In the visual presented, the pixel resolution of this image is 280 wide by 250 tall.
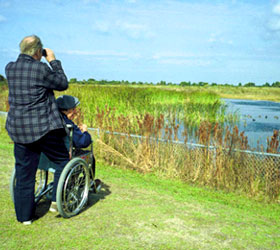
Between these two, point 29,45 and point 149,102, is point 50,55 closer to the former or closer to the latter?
point 29,45

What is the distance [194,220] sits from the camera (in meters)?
3.61

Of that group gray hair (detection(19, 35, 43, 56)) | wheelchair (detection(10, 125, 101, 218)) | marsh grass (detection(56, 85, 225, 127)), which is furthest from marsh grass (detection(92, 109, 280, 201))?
marsh grass (detection(56, 85, 225, 127))

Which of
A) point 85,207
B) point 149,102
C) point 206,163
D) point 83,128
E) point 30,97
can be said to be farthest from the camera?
point 149,102

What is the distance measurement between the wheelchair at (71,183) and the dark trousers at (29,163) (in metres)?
0.15

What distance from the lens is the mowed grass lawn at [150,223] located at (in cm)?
297

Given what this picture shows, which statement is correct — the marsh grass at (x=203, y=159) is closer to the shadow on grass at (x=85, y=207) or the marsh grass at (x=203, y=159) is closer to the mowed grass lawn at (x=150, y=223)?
the mowed grass lawn at (x=150, y=223)

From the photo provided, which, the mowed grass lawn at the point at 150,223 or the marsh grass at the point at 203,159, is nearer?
the mowed grass lawn at the point at 150,223

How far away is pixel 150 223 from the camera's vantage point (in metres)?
3.42

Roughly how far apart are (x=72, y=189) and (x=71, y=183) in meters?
0.08

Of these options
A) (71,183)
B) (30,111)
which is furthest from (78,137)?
(30,111)

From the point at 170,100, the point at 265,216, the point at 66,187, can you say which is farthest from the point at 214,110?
the point at 66,187

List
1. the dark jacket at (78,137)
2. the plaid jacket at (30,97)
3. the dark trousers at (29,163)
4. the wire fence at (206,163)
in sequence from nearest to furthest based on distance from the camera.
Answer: the plaid jacket at (30,97) < the dark trousers at (29,163) < the dark jacket at (78,137) < the wire fence at (206,163)

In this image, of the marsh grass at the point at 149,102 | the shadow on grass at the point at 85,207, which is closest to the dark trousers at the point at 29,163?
the shadow on grass at the point at 85,207

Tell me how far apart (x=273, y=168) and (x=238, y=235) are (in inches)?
83.9
